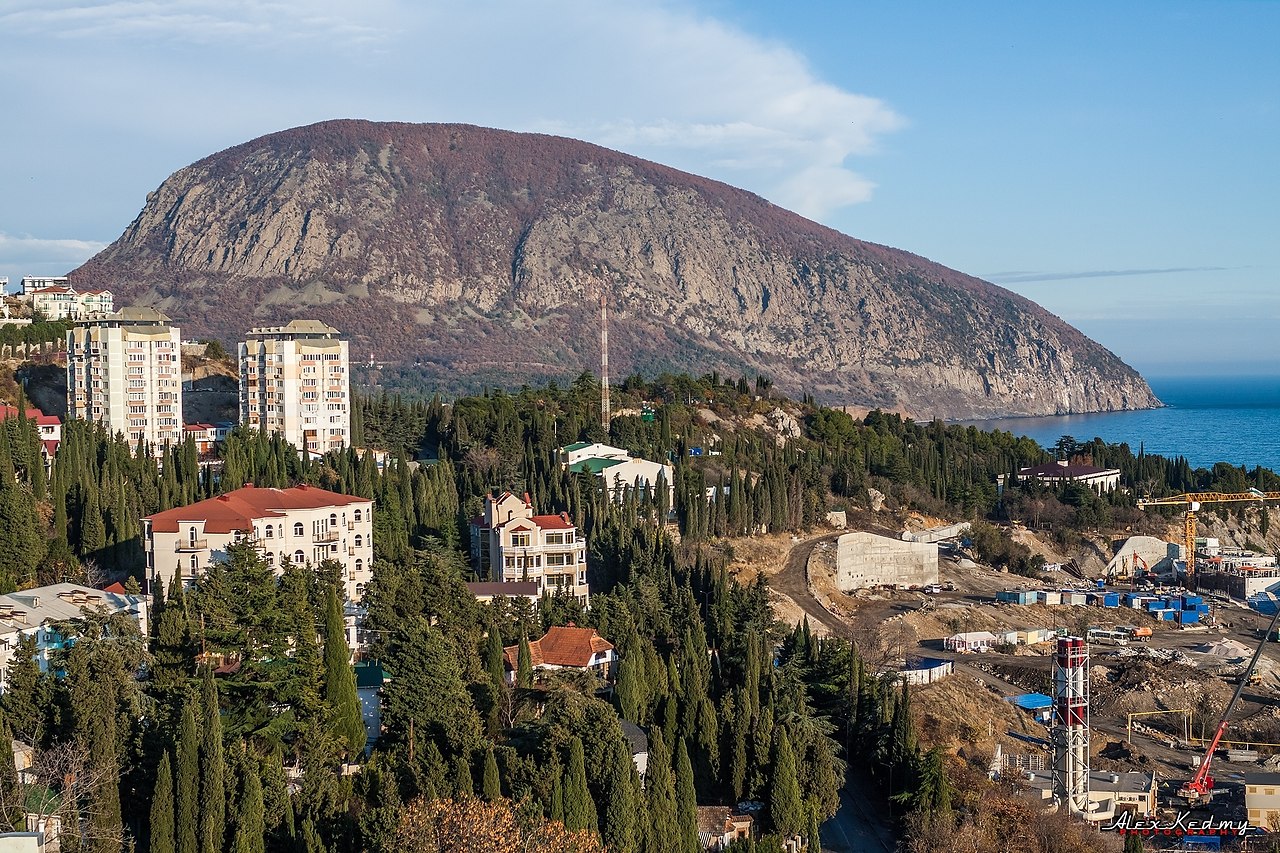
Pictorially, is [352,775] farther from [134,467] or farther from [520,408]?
[520,408]

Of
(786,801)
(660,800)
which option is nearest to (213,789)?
(660,800)

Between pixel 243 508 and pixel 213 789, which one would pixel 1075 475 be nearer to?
pixel 243 508

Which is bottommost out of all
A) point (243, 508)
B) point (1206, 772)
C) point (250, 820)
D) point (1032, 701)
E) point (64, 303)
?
point (1206, 772)

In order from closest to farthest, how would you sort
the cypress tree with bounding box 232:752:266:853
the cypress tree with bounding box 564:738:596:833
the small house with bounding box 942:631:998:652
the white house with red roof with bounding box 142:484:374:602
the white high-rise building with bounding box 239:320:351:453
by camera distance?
the cypress tree with bounding box 232:752:266:853 → the cypress tree with bounding box 564:738:596:833 → the white house with red roof with bounding box 142:484:374:602 → the small house with bounding box 942:631:998:652 → the white high-rise building with bounding box 239:320:351:453

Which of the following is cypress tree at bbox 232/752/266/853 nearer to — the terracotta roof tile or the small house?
the terracotta roof tile

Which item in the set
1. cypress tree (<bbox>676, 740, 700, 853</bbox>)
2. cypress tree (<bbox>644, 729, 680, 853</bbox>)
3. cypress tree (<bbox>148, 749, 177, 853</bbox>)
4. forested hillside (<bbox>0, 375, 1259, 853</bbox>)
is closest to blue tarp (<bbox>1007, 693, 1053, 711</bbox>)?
forested hillside (<bbox>0, 375, 1259, 853</bbox>)

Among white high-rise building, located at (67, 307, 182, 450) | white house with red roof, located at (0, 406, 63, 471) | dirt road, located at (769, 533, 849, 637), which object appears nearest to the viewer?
white house with red roof, located at (0, 406, 63, 471)
